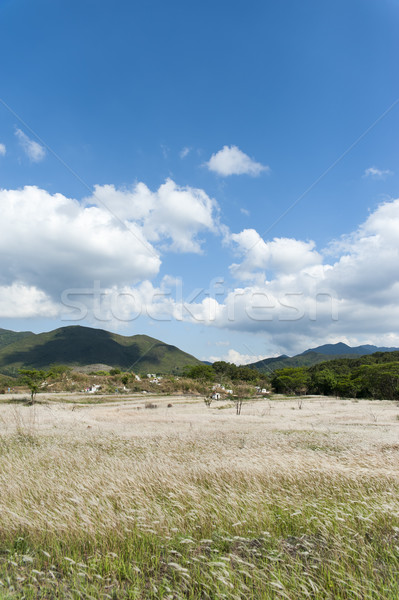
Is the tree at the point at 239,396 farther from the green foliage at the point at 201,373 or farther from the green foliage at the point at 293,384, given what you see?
the green foliage at the point at 201,373

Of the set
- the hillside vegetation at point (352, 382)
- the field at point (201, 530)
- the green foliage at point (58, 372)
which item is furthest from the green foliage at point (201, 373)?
the field at point (201, 530)

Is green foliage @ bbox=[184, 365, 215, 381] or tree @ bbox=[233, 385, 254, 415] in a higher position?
green foliage @ bbox=[184, 365, 215, 381]

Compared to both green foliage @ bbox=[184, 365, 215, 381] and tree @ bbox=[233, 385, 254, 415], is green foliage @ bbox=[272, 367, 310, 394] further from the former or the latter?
green foliage @ bbox=[184, 365, 215, 381]

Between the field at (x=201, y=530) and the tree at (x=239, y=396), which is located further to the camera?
the tree at (x=239, y=396)

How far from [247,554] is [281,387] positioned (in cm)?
9765

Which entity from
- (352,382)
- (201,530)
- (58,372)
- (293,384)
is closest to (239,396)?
(352,382)

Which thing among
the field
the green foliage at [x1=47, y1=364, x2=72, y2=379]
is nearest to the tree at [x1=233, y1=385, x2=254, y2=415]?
the field

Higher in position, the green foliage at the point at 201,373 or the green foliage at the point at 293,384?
the green foliage at the point at 201,373

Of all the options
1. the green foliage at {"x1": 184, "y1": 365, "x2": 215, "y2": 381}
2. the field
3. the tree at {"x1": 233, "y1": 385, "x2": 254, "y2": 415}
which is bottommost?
the tree at {"x1": 233, "y1": 385, "x2": 254, "y2": 415}

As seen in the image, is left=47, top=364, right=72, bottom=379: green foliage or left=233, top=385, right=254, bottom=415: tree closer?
left=233, top=385, right=254, bottom=415: tree

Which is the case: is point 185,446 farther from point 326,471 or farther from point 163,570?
point 163,570

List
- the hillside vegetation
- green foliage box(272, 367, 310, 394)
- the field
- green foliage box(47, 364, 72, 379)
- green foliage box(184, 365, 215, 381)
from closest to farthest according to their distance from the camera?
the field < the hillside vegetation < green foliage box(47, 364, 72, 379) < green foliage box(272, 367, 310, 394) < green foliage box(184, 365, 215, 381)

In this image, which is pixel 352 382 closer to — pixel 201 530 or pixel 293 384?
pixel 293 384

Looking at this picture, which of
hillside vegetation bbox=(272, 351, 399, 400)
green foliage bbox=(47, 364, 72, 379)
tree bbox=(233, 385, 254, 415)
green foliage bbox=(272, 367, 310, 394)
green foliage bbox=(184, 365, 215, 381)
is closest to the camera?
tree bbox=(233, 385, 254, 415)
